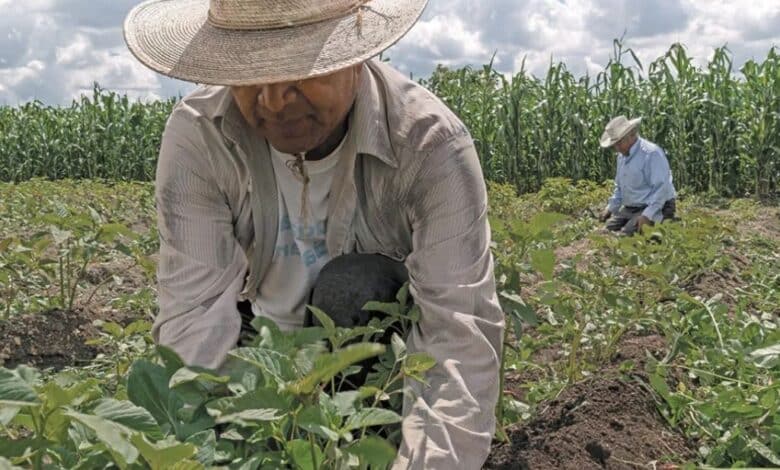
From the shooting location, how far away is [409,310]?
2238mm

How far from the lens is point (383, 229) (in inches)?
101

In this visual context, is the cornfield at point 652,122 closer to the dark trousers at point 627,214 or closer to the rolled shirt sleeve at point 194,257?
the dark trousers at point 627,214

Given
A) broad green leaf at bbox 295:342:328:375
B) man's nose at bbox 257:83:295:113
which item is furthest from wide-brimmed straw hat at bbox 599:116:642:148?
broad green leaf at bbox 295:342:328:375

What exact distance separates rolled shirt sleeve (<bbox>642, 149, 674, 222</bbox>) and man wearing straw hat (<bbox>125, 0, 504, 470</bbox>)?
23.7 feet

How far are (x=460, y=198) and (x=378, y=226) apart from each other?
0.35m

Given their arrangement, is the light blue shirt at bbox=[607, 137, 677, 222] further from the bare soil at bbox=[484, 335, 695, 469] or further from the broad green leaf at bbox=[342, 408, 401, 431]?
the broad green leaf at bbox=[342, 408, 401, 431]

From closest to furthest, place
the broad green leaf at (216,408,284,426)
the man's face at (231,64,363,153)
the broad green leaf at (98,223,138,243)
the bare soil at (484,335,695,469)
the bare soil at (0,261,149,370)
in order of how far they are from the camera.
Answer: the broad green leaf at (216,408,284,426) < the man's face at (231,64,363,153) < the bare soil at (484,335,695,469) < the broad green leaf at (98,223,138,243) < the bare soil at (0,261,149,370)

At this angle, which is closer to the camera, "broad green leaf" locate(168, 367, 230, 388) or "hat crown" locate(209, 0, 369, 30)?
"broad green leaf" locate(168, 367, 230, 388)

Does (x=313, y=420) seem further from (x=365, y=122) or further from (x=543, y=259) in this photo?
(x=543, y=259)

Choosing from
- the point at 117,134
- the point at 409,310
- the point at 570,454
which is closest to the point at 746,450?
the point at 570,454

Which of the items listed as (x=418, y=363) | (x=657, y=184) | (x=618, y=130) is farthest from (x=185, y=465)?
(x=618, y=130)

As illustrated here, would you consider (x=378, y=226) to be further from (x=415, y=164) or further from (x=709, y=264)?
(x=709, y=264)

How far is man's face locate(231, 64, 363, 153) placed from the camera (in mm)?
2084

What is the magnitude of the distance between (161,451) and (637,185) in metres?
9.04
